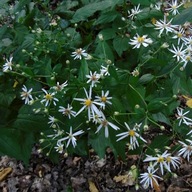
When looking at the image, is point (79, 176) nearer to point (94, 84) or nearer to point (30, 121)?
point (30, 121)

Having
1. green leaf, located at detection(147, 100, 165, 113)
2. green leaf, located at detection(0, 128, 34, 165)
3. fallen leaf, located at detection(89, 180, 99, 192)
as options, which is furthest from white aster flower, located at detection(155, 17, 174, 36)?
fallen leaf, located at detection(89, 180, 99, 192)

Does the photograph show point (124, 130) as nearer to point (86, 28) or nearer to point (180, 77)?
point (180, 77)

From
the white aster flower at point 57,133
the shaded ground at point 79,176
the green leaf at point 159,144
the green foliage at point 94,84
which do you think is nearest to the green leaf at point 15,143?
the green foliage at point 94,84

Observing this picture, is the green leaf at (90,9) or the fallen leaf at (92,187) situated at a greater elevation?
the green leaf at (90,9)

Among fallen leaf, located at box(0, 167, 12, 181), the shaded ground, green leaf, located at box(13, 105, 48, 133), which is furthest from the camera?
fallen leaf, located at box(0, 167, 12, 181)

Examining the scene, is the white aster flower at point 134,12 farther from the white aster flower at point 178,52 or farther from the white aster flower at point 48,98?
the white aster flower at point 48,98

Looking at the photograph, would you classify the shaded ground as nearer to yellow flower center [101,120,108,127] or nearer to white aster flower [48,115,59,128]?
white aster flower [48,115,59,128]

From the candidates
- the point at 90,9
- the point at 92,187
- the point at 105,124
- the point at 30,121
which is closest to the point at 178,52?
the point at 105,124
